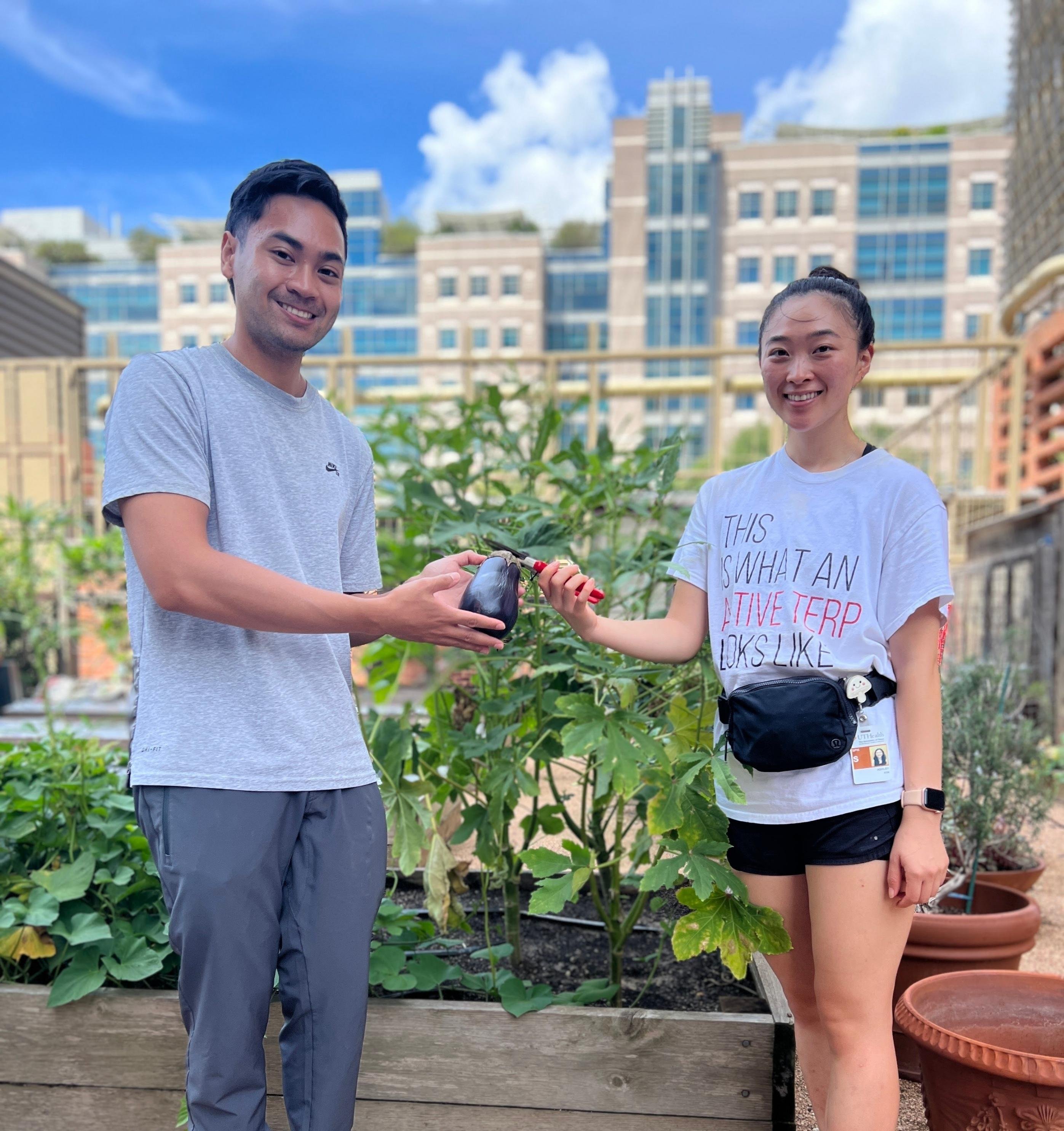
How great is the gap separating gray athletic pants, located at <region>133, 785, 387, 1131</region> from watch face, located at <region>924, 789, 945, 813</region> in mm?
741

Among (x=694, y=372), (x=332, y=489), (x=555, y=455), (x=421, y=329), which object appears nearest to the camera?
(x=332, y=489)

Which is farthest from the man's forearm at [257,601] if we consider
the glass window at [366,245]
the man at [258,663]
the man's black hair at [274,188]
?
the glass window at [366,245]

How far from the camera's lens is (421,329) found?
64.2 m

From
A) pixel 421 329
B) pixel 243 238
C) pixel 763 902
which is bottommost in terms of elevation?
pixel 763 902

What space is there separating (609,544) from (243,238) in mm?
986

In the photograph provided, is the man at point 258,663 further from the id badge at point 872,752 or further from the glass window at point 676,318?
the glass window at point 676,318

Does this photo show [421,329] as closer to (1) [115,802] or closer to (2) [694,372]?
(2) [694,372]

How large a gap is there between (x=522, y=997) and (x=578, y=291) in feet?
237

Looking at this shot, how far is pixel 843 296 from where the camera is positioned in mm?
1308

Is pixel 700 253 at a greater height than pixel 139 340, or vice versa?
pixel 700 253

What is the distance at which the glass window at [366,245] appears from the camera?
74875mm

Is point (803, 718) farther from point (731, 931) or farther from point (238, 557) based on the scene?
point (238, 557)

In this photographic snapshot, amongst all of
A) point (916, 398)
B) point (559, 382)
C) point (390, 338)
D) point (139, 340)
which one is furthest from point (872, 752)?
point (139, 340)

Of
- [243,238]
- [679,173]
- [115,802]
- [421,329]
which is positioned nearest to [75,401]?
[115,802]
